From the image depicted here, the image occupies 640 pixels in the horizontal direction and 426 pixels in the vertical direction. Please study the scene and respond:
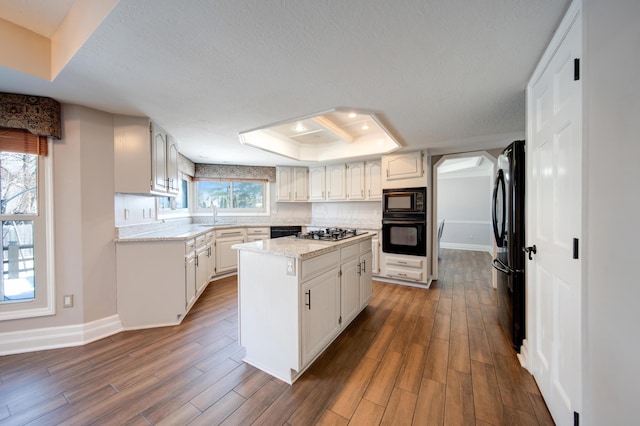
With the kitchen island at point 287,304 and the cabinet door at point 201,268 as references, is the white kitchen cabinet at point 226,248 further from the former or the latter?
the kitchen island at point 287,304

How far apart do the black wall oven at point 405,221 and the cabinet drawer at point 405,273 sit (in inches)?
10.9

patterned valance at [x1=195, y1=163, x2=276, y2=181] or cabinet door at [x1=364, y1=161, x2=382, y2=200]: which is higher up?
patterned valance at [x1=195, y1=163, x2=276, y2=181]

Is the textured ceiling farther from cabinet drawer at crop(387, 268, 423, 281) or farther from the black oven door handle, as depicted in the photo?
cabinet drawer at crop(387, 268, 423, 281)

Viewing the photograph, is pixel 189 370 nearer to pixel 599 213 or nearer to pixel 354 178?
pixel 599 213

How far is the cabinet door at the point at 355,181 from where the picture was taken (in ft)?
14.1

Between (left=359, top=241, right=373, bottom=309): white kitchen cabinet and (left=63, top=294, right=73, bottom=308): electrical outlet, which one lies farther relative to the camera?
(left=359, top=241, right=373, bottom=309): white kitchen cabinet

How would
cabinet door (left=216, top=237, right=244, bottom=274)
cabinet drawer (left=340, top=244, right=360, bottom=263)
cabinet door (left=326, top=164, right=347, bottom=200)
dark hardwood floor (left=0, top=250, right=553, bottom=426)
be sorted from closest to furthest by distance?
dark hardwood floor (left=0, top=250, right=553, bottom=426), cabinet drawer (left=340, top=244, right=360, bottom=263), cabinet door (left=216, top=237, right=244, bottom=274), cabinet door (left=326, top=164, right=347, bottom=200)

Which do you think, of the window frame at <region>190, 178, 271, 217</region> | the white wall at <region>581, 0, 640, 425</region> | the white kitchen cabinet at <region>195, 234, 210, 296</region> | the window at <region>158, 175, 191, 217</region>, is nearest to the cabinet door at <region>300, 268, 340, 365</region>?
the white wall at <region>581, 0, 640, 425</region>

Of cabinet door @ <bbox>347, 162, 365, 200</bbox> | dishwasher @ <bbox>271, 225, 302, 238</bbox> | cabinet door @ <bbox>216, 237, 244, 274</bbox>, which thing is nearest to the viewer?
cabinet door @ <bbox>216, 237, 244, 274</bbox>

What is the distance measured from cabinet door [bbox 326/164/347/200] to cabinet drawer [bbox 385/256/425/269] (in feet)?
4.57

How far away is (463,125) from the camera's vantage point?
104 inches

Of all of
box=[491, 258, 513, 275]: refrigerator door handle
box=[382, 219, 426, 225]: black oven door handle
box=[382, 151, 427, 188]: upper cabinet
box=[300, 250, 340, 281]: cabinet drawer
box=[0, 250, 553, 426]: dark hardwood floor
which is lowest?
box=[0, 250, 553, 426]: dark hardwood floor

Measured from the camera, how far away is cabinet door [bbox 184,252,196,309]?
2600 millimetres

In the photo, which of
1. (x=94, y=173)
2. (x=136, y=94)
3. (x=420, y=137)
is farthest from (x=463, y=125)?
(x=94, y=173)
